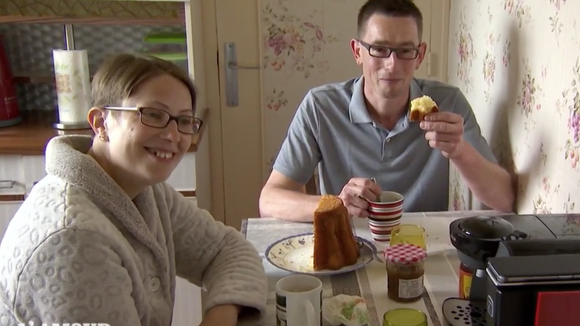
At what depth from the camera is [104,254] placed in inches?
35.1

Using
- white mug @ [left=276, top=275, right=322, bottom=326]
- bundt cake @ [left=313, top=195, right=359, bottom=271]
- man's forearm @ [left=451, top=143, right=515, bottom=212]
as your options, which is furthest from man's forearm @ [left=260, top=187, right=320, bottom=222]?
white mug @ [left=276, top=275, right=322, bottom=326]

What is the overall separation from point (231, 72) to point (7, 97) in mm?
941

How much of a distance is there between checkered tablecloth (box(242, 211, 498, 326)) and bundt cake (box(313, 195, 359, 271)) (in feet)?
0.10

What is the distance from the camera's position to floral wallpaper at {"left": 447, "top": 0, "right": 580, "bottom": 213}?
4.14 ft

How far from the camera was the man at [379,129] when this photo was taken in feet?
5.62

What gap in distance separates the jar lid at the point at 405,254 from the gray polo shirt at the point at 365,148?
69 centimetres

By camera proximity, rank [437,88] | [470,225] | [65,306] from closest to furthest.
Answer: [65,306], [470,225], [437,88]

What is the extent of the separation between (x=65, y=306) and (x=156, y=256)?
0.26 meters

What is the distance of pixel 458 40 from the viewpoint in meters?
2.38

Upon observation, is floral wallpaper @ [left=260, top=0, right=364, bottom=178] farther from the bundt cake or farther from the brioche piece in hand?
the bundt cake

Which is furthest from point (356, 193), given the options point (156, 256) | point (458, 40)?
point (458, 40)

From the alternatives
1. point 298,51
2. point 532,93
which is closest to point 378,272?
point 532,93

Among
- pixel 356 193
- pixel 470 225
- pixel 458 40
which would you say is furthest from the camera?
pixel 458 40

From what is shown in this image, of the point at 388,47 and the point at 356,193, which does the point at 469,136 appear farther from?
the point at 356,193
